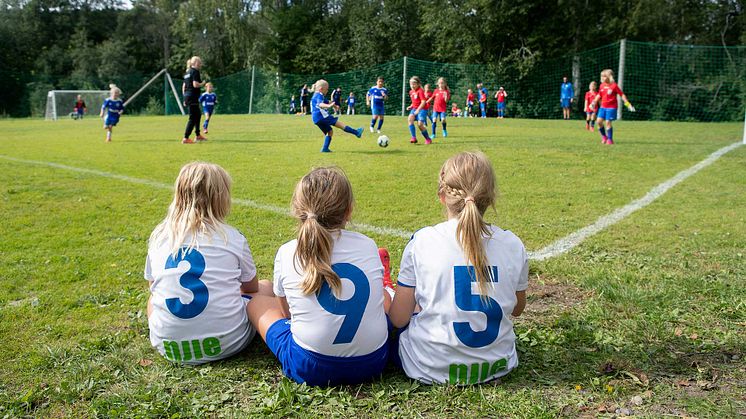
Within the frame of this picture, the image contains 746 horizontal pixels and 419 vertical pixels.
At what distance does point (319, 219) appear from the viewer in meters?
2.87

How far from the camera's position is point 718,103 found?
27359 mm

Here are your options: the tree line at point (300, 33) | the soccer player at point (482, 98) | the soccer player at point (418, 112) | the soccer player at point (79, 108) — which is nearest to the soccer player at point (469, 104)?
the soccer player at point (482, 98)

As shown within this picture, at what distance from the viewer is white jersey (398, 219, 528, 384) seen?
9.16 ft

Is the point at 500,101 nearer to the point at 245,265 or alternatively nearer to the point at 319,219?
the point at 245,265

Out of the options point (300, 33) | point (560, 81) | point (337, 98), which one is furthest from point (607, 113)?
point (300, 33)

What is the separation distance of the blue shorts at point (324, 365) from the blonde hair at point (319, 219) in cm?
33

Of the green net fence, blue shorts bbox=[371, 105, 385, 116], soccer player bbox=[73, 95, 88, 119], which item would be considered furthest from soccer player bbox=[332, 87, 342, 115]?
soccer player bbox=[73, 95, 88, 119]

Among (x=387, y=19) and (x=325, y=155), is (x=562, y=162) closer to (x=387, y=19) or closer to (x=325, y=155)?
(x=325, y=155)

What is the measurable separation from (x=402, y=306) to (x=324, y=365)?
48cm

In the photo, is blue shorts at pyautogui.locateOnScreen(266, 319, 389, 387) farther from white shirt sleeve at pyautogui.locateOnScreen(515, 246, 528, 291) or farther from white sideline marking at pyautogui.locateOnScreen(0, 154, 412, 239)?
white sideline marking at pyautogui.locateOnScreen(0, 154, 412, 239)

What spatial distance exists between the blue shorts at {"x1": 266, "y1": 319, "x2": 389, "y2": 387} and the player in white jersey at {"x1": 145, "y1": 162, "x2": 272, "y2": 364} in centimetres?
36

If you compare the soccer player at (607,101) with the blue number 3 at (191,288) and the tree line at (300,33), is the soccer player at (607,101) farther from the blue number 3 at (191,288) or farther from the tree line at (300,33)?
the tree line at (300,33)

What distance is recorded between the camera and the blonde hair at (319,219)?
2.75 m

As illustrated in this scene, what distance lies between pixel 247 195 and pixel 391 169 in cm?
287
